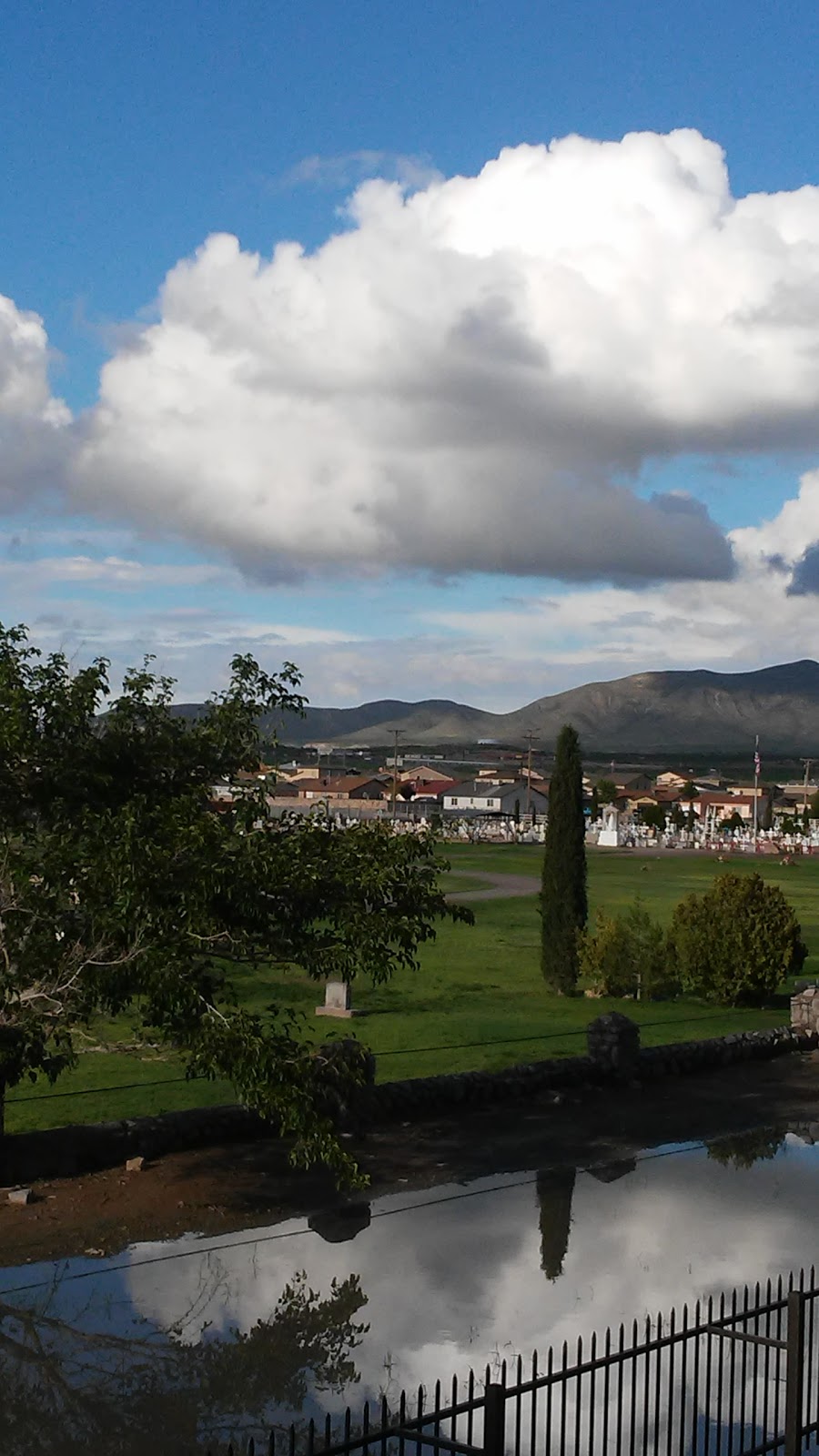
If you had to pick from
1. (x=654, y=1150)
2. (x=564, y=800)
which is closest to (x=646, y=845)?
(x=564, y=800)

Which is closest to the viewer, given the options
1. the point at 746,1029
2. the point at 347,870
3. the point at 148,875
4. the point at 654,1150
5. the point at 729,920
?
the point at 148,875

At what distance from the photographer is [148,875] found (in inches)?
494

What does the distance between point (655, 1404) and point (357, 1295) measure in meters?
3.34

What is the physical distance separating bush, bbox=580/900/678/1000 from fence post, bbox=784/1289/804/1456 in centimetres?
2296

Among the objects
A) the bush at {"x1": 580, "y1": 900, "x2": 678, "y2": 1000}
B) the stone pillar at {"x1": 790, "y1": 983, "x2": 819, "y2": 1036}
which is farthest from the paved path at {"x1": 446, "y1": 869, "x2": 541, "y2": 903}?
the stone pillar at {"x1": 790, "y1": 983, "x2": 819, "y2": 1036}

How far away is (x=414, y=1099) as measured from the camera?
1952cm

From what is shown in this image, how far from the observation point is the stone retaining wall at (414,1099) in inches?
628

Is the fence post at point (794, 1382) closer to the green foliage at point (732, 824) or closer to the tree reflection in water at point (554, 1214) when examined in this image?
the tree reflection in water at point (554, 1214)

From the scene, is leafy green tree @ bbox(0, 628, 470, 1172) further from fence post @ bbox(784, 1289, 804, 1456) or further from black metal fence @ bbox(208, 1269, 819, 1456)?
fence post @ bbox(784, 1289, 804, 1456)

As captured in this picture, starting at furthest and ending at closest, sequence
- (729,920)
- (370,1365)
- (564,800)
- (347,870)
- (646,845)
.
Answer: (646,845)
(564,800)
(729,920)
(347,870)
(370,1365)

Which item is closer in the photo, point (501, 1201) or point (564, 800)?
point (501, 1201)

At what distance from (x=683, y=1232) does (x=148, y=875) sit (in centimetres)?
708

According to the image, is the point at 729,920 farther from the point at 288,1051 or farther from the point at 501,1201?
the point at 288,1051

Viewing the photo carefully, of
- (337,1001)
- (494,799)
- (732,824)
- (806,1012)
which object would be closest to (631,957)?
(806,1012)
